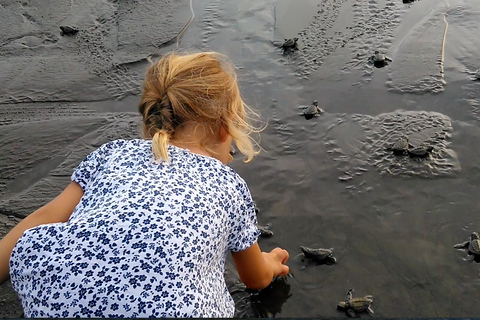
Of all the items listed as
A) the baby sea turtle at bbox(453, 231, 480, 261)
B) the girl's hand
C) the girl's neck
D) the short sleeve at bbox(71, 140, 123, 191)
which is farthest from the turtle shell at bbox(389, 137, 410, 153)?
the short sleeve at bbox(71, 140, 123, 191)

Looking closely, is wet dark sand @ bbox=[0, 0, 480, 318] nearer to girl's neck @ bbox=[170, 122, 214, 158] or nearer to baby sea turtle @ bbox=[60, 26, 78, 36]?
baby sea turtle @ bbox=[60, 26, 78, 36]

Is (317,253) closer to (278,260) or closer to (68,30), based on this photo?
(278,260)

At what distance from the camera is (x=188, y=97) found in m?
2.12

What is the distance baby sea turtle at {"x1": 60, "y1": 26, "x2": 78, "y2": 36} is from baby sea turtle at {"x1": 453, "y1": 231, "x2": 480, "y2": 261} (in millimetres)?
4380

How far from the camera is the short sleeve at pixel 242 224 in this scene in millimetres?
2095

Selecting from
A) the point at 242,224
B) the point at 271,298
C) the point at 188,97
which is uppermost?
the point at 188,97

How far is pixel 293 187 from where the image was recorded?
3367 millimetres

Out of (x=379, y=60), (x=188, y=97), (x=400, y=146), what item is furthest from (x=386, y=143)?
(x=188, y=97)

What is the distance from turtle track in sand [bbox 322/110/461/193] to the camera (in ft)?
11.2

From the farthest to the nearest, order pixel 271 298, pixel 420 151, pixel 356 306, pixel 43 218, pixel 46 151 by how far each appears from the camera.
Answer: pixel 46 151 < pixel 420 151 < pixel 271 298 < pixel 356 306 < pixel 43 218

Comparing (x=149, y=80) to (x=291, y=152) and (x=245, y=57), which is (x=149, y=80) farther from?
(x=245, y=57)

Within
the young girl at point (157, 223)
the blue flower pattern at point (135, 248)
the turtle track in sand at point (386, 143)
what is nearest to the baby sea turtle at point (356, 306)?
the young girl at point (157, 223)

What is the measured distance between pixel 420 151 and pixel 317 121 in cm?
82

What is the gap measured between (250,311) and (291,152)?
1395 mm
